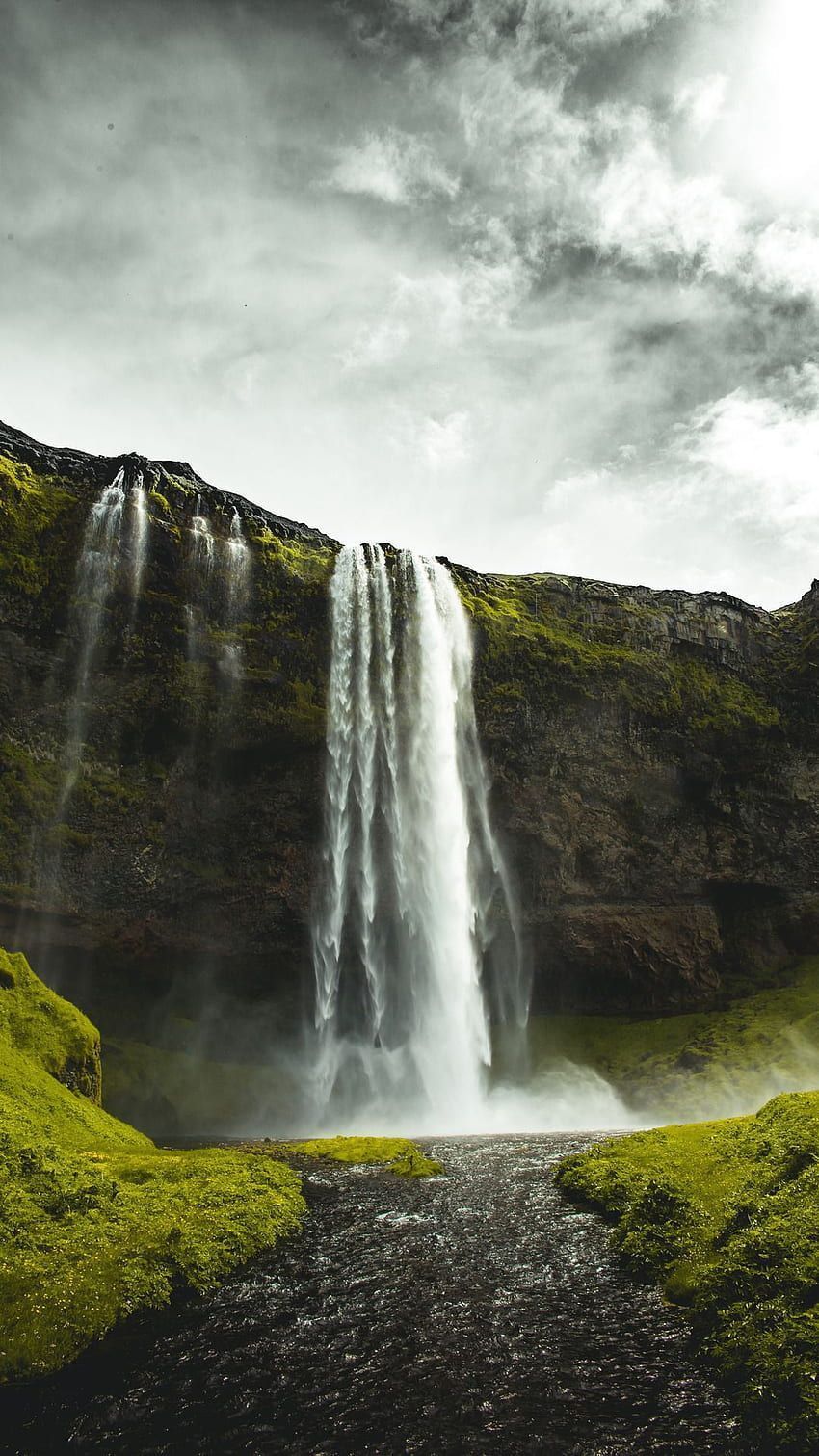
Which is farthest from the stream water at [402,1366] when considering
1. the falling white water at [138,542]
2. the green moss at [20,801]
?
the falling white water at [138,542]

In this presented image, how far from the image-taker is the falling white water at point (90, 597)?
136 feet

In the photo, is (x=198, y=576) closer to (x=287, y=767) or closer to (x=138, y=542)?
(x=138, y=542)

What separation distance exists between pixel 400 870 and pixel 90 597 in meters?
22.8

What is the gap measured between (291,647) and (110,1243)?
3622cm

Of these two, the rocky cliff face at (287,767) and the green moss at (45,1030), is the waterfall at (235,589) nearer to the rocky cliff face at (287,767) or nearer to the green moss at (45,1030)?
the rocky cliff face at (287,767)

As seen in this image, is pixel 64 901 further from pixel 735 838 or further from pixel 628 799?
pixel 735 838

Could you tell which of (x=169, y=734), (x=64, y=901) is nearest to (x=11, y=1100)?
(x=64, y=901)

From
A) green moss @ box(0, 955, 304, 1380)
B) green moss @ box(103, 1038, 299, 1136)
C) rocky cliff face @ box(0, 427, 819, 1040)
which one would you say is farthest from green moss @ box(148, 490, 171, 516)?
green moss @ box(0, 955, 304, 1380)

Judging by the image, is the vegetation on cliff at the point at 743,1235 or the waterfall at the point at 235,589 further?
the waterfall at the point at 235,589

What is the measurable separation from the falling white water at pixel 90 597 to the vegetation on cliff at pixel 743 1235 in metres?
32.1

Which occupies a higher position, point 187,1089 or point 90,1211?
point 187,1089

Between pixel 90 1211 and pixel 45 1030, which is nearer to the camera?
pixel 90 1211

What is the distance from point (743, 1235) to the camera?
11.4 m

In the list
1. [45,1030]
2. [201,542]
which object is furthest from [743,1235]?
[201,542]
